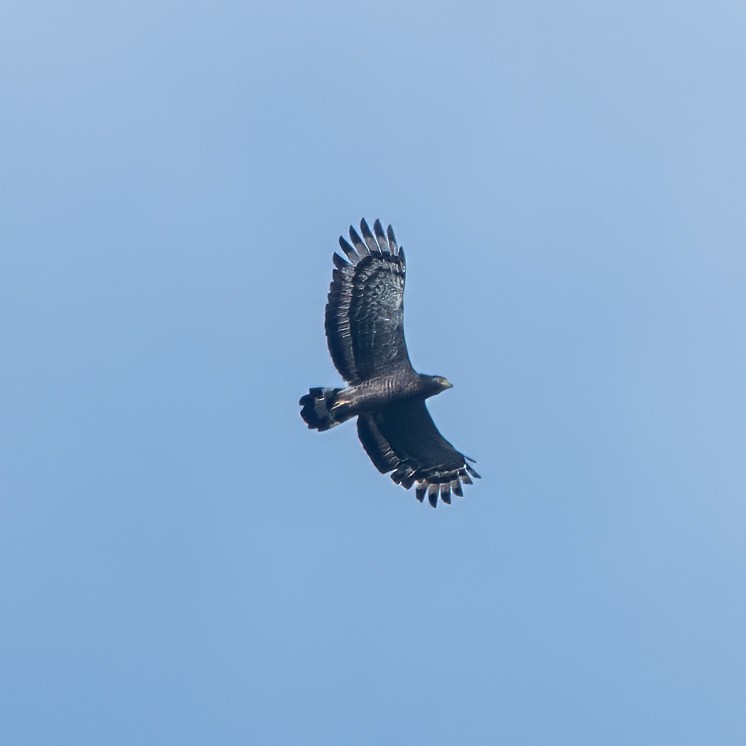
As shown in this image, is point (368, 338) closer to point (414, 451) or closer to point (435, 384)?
point (435, 384)

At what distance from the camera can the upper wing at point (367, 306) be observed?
112 feet

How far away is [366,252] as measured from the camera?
3441cm

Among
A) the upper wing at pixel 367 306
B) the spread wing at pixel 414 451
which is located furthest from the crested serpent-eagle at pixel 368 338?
the spread wing at pixel 414 451

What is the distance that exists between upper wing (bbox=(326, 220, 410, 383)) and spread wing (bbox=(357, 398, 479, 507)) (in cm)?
118

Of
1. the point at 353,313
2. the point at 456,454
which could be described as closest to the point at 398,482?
the point at 456,454

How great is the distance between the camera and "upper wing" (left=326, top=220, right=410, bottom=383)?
34250mm

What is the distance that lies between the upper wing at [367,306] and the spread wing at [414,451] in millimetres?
1179

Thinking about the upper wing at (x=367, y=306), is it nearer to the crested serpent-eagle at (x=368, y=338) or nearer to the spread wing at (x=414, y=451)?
the crested serpent-eagle at (x=368, y=338)

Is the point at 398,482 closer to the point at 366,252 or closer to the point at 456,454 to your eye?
the point at 456,454

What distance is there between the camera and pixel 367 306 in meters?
34.2

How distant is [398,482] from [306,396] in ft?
10.5

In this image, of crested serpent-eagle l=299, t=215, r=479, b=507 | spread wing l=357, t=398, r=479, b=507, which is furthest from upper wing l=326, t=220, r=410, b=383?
spread wing l=357, t=398, r=479, b=507

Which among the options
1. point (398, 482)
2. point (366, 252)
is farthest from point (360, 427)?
A: point (366, 252)

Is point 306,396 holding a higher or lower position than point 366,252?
lower
